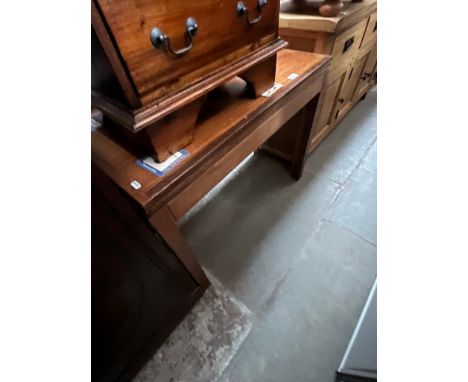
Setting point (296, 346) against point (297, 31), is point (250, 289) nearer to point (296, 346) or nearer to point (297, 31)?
point (296, 346)

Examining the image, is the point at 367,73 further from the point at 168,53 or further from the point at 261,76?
the point at 168,53

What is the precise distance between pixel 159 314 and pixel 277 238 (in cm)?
65

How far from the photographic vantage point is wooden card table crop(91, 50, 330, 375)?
49 cm

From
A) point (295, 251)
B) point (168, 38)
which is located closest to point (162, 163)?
point (168, 38)

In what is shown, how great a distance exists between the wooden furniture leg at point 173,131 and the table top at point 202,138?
0.03 m

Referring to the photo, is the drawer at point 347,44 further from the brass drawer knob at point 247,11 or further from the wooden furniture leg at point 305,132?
the brass drawer knob at point 247,11

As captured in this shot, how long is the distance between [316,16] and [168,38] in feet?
2.84

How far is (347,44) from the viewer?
1111 millimetres

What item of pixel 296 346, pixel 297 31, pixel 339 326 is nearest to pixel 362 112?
pixel 297 31

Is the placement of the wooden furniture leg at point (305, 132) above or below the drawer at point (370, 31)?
below

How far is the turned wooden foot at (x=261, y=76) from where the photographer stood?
2.06 ft

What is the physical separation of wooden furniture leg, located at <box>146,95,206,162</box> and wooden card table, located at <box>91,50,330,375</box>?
3 cm

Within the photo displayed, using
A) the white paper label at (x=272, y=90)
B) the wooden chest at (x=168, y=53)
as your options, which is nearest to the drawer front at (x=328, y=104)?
the white paper label at (x=272, y=90)

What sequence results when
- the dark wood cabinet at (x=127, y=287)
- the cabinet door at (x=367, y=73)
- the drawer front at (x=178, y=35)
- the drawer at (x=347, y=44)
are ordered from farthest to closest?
1. the cabinet door at (x=367, y=73)
2. the drawer at (x=347, y=44)
3. the dark wood cabinet at (x=127, y=287)
4. the drawer front at (x=178, y=35)
